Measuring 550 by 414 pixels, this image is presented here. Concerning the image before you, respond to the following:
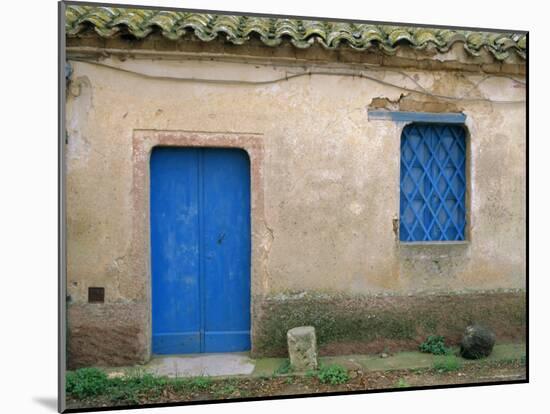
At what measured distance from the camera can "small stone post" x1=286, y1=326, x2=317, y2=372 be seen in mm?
3865

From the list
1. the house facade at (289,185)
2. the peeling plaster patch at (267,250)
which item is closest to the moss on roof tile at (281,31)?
the house facade at (289,185)

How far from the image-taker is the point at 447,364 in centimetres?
401

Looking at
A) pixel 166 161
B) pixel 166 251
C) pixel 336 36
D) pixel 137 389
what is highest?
pixel 336 36

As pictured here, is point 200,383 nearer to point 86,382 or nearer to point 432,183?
point 86,382

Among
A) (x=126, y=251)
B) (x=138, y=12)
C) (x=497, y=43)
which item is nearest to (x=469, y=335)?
(x=497, y=43)

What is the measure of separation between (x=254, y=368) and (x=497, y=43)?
10.4ft

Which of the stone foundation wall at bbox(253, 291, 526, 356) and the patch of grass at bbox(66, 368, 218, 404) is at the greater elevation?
the stone foundation wall at bbox(253, 291, 526, 356)

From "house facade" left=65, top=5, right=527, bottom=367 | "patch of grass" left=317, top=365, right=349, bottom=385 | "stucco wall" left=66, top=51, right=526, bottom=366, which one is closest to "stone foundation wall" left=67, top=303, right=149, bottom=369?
"house facade" left=65, top=5, right=527, bottom=367

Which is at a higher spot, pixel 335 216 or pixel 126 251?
pixel 335 216

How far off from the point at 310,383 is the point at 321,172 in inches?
63.1

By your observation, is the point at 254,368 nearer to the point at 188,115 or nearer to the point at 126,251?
the point at 126,251

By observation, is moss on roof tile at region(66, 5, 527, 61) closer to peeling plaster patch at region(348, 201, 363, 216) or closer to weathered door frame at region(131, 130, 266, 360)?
weathered door frame at region(131, 130, 266, 360)

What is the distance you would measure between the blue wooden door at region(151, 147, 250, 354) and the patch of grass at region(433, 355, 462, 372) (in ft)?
4.88

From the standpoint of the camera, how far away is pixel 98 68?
12.0 ft
